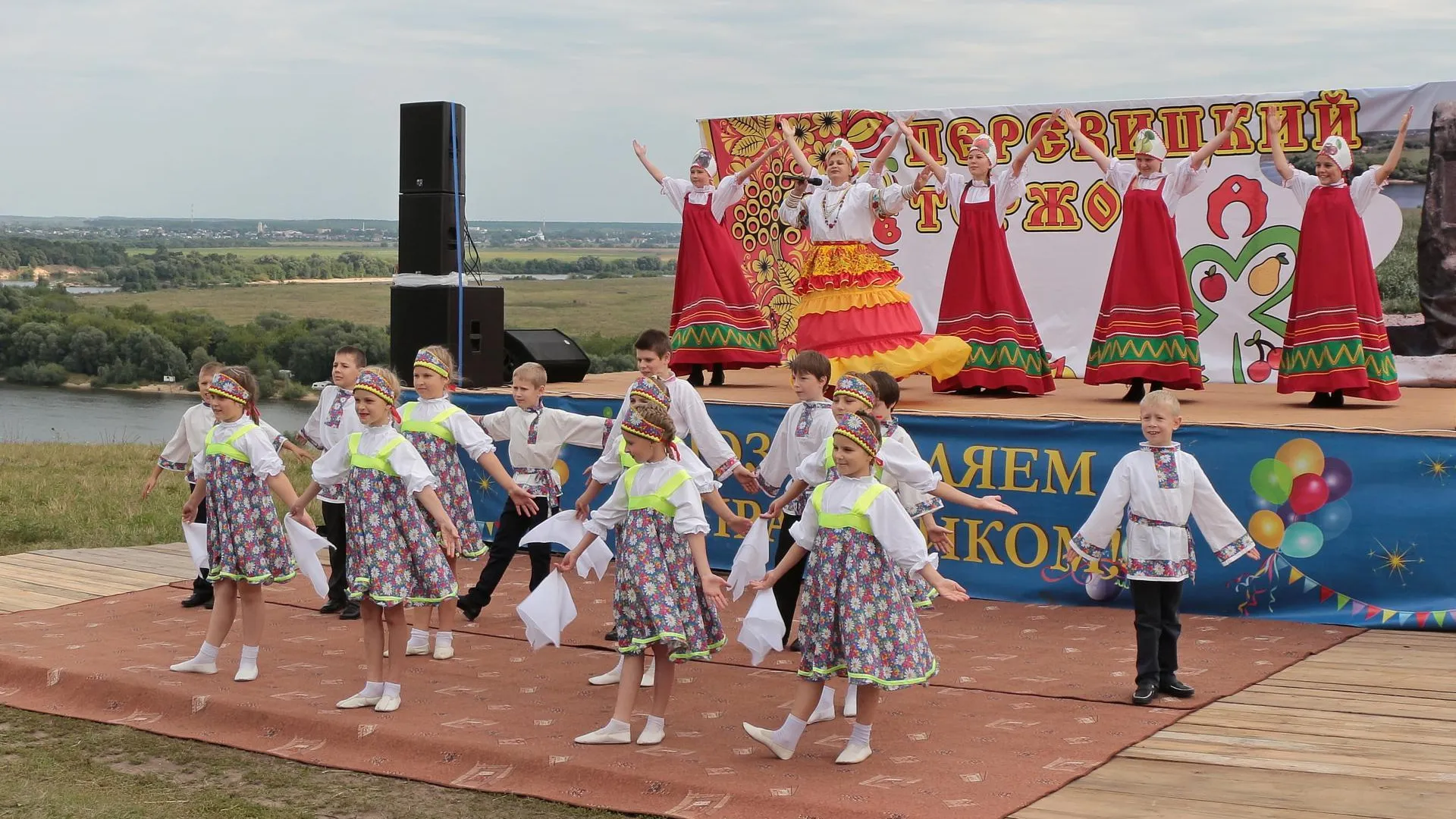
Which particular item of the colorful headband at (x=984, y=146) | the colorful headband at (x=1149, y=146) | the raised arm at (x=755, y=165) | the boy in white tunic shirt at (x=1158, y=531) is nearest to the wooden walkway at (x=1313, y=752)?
the boy in white tunic shirt at (x=1158, y=531)

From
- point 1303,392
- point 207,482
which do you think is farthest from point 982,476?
point 207,482

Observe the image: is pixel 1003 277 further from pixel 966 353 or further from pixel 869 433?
A: pixel 869 433

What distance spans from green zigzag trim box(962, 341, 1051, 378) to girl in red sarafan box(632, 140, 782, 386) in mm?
1363

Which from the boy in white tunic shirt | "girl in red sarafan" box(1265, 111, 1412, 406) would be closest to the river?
"girl in red sarafan" box(1265, 111, 1412, 406)

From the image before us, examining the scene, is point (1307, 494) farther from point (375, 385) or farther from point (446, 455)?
point (375, 385)

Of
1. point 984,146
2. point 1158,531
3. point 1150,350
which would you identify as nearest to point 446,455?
point 1158,531

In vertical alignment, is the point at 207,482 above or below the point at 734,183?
below

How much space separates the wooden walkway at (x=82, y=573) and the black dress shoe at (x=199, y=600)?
0.56 m

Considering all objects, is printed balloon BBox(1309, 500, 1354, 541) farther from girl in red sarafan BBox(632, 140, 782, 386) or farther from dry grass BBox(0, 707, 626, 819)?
dry grass BBox(0, 707, 626, 819)

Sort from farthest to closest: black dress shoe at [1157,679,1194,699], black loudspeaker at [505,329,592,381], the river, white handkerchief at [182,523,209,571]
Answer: the river
black loudspeaker at [505,329,592,381]
white handkerchief at [182,523,209,571]
black dress shoe at [1157,679,1194,699]

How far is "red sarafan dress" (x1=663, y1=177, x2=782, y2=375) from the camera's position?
903cm

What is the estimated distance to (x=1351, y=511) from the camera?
6488mm

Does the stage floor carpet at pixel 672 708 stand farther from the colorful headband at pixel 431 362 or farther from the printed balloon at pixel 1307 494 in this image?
the colorful headband at pixel 431 362

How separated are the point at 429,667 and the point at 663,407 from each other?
1.77 metres
